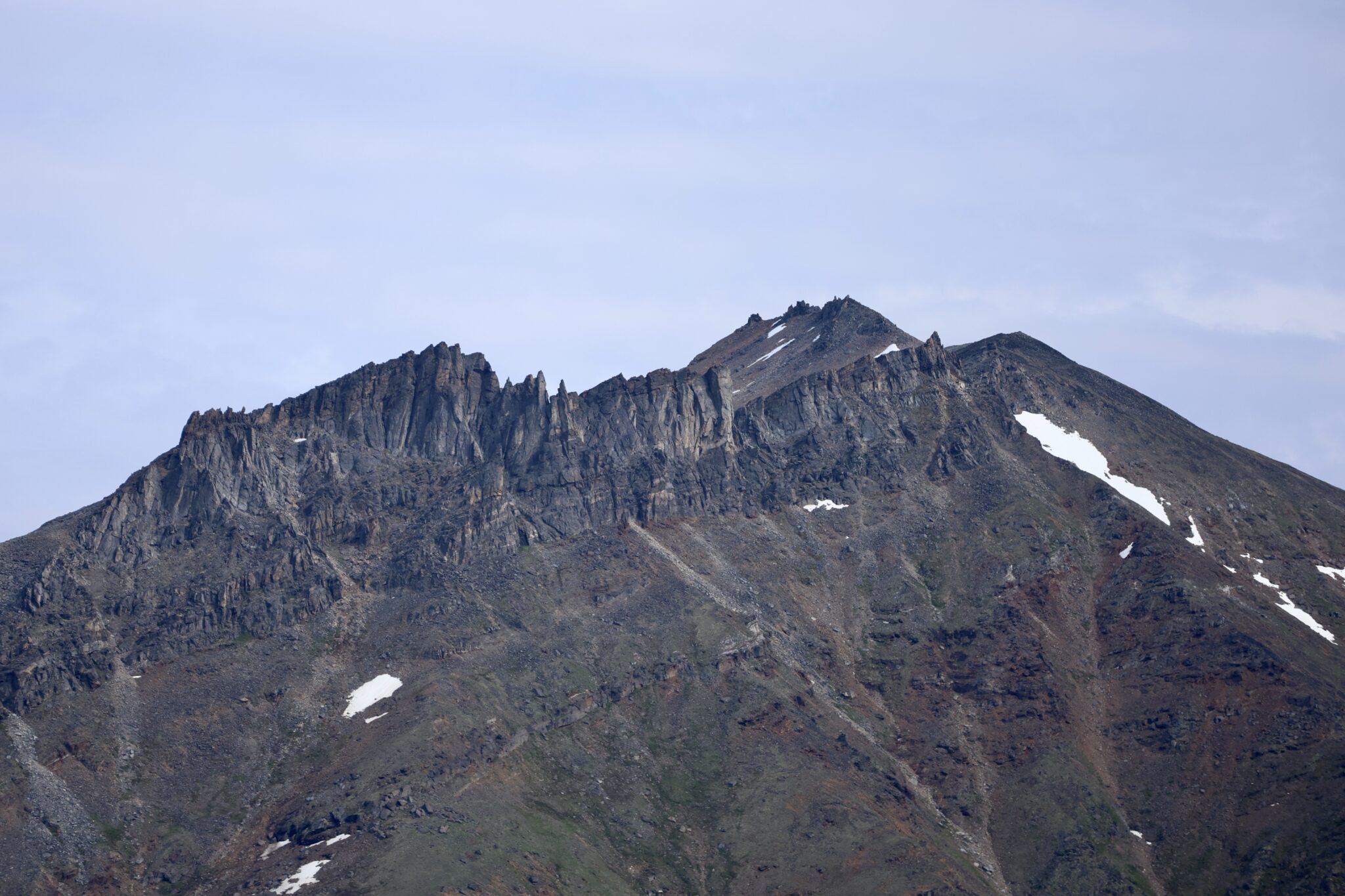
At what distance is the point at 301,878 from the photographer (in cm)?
18038

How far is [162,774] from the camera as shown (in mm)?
199000

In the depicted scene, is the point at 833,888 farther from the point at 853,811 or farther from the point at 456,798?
the point at 456,798

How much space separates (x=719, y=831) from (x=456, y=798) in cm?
3036

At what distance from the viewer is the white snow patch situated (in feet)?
587

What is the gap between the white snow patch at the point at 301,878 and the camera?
17888cm

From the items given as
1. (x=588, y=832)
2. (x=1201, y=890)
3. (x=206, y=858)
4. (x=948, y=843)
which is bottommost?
(x=1201, y=890)

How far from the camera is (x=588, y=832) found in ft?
640

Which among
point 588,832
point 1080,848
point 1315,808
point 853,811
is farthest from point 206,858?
point 1315,808

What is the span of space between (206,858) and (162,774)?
1491 cm

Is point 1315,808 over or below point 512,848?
below

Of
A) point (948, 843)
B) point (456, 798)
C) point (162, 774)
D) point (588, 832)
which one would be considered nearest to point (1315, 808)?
point (948, 843)

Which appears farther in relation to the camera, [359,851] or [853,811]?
[853,811]

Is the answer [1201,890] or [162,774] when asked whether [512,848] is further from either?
[1201,890]

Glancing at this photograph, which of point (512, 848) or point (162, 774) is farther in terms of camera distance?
point (162, 774)
